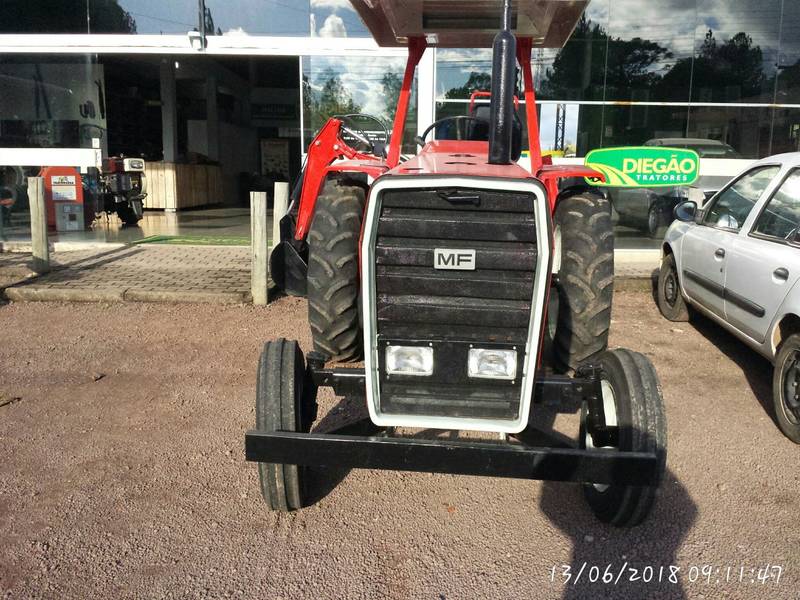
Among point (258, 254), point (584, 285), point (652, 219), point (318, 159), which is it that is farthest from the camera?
point (652, 219)

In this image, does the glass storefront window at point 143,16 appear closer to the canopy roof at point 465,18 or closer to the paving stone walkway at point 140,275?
the paving stone walkway at point 140,275

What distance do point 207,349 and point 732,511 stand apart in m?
4.24

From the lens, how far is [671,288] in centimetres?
706

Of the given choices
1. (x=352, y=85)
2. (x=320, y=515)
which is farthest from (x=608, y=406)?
(x=352, y=85)

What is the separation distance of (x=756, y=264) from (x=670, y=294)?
2.17 m

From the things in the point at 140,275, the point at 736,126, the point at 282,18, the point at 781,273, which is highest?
the point at 282,18

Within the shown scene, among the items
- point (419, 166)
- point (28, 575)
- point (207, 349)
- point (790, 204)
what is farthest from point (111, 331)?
point (790, 204)

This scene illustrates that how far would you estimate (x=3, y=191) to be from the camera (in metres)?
10.9

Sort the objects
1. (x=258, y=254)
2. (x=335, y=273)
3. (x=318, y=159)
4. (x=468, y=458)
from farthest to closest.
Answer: (x=258, y=254) → (x=318, y=159) → (x=335, y=273) → (x=468, y=458)

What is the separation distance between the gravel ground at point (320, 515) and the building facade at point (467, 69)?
5.59 meters

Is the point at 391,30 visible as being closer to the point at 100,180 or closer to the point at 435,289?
the point at 435,289

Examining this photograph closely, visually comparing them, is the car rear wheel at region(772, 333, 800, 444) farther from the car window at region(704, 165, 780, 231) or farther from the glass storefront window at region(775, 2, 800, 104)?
the glass storefront window at region(775, 2, 800, 104)

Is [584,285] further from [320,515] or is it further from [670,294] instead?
[670,294]

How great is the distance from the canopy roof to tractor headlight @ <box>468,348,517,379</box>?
1.96m
